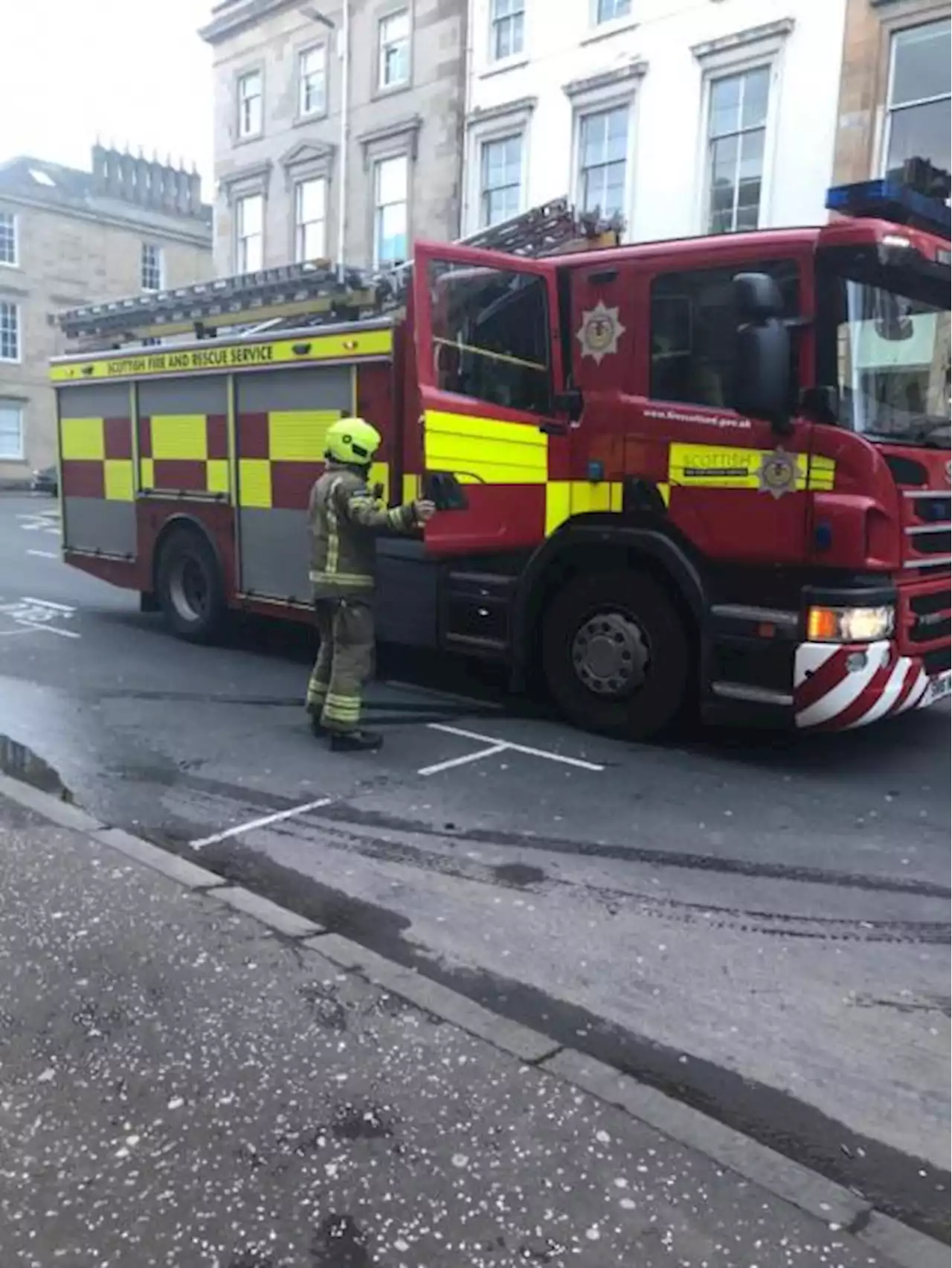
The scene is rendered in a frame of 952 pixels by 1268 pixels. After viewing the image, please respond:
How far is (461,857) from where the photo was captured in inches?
175

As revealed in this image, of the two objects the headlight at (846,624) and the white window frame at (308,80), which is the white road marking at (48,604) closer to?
the headlight at (846,624)

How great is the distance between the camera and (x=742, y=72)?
607 inches

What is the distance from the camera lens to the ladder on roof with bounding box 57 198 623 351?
7227 mm

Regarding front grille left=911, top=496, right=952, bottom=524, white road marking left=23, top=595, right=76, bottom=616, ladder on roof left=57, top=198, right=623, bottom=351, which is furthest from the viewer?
white road marking left=23, top=595, right=76, bottom=616

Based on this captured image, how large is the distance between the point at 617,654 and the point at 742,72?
12748 millimetres

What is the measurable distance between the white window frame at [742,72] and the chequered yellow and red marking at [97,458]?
1002 centimetres

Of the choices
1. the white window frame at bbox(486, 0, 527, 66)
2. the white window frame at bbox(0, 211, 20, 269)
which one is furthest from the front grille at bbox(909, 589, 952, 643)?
the white window frame at bbox(0, 211, 20, 269)

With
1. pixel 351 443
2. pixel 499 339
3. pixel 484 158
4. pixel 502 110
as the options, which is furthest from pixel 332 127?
pixel 351 443

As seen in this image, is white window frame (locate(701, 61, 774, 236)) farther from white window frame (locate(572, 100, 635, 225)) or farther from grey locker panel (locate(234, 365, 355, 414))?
grey locker panel (locate(234, 365, 355, 414))

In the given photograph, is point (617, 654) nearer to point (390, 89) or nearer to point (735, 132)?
point (735, 132)

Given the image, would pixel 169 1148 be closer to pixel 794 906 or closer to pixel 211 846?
pixel 211 846

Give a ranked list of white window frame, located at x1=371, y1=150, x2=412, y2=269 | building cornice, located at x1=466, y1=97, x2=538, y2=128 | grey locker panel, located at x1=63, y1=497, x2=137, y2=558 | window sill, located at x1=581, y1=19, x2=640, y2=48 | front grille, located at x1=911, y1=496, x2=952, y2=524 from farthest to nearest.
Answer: white window frame, located at x1=371, y1=150, x2=412, y2=269 → building cornice, located at x1=466, y1=97, x2=538, y2=128 → window sill, located at x1=581, y1=19, x2=640, y2=48 → grey locker panel, located at x1=63, y1=497, x2=137, y2=558 → front grille, located at x1=911, y1=496, x2=952, y2=524

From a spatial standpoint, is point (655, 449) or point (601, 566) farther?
point (601, 566)

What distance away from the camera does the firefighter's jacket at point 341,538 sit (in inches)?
224
